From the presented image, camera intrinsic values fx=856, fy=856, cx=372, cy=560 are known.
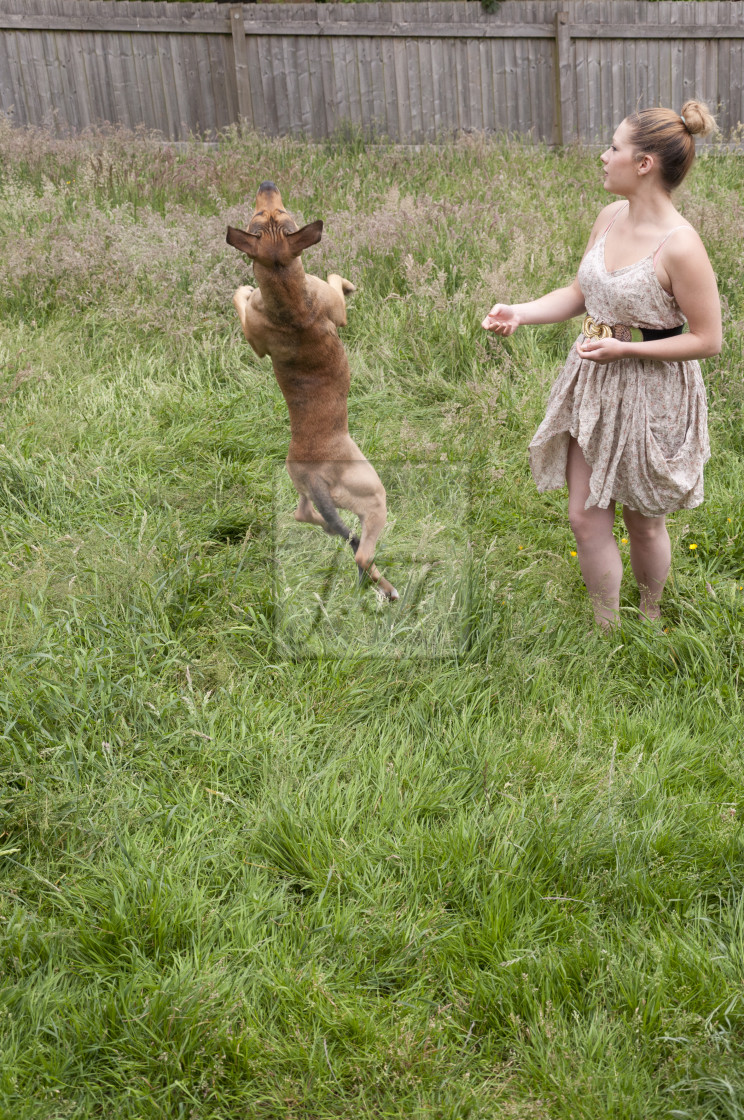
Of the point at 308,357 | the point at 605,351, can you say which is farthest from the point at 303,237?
the point at 605,351

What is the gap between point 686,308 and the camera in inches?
115

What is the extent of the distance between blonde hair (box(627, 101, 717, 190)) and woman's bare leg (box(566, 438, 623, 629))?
1025 mm

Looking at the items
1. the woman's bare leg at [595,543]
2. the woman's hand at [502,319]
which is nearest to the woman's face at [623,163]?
the woman's hand at [502,319]

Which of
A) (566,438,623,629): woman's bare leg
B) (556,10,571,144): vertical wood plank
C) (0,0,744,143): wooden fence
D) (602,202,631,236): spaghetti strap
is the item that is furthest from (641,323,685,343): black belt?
(556,10,571,144): vertical wood plank

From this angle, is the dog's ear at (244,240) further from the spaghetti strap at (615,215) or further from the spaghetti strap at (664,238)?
the spaghetti strap at (615,215)

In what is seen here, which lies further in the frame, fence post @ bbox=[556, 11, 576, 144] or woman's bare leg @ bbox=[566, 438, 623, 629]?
fence post @ bbox=[556, 11, 576, 144]

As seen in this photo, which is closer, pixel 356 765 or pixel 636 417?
pixel 356 765

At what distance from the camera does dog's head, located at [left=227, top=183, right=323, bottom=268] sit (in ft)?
6.56

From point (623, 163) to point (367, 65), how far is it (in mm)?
11190

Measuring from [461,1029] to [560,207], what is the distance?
713 cm

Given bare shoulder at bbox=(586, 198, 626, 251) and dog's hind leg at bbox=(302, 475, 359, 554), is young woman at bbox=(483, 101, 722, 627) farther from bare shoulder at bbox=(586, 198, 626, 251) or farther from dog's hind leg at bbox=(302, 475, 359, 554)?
dog's hind leg at bbox=(302, 475, 359, 554)

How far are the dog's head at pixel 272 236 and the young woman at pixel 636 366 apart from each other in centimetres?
127

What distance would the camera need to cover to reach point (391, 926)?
2262mm

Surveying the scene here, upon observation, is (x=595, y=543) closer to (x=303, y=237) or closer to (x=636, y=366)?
(x=636, y=366)
